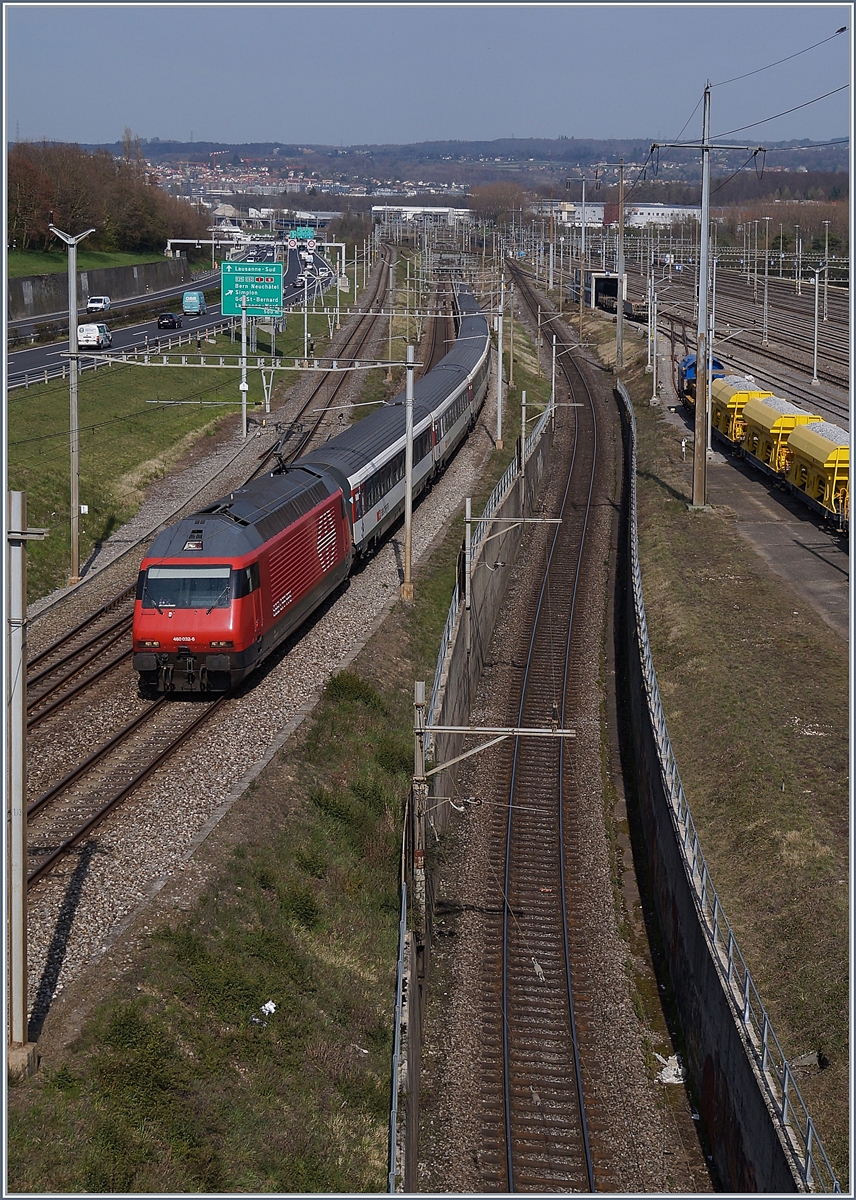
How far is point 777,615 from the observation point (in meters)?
33.0

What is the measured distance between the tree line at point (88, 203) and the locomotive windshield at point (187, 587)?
174 feet

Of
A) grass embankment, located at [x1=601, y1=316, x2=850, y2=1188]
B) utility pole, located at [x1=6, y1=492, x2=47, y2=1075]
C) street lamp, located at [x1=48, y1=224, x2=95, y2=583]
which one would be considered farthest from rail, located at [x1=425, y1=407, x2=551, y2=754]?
street lamp, located at [x1=48, y1=224, x2=95, y2=583]

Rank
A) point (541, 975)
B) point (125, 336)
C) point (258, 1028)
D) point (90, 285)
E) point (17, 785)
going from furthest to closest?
1. point (90, 285)
2. point (125, 336)
3. point (541, 975)
4. point (258, 1028)
5. point (17, 785)

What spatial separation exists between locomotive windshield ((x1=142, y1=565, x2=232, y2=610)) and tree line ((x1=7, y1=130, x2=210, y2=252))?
53047 mm

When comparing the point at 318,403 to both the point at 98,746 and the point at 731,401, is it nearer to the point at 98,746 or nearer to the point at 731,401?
the point at 731,401

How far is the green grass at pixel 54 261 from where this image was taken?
8188 centimetres

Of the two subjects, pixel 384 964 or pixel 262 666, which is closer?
pixel 384 964

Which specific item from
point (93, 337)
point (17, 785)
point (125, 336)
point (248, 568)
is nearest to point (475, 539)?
point (248, 568)

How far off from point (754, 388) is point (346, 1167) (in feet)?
139

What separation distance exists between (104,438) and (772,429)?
24.0 meters

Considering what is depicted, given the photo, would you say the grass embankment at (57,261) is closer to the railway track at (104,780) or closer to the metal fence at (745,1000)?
the railway track at (104,780)

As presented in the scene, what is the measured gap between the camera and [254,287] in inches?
2067

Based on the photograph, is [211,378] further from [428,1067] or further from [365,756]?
[428,1067]

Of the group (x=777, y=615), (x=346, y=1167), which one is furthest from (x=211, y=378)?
(x=346, y=1167)
